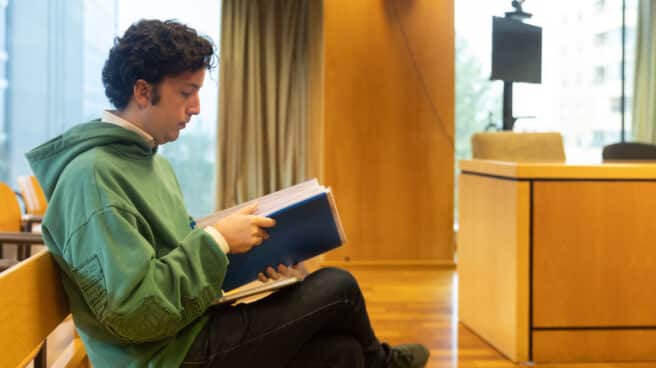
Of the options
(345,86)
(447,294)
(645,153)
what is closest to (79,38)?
(345,86)

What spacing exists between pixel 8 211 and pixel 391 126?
9.15 ft

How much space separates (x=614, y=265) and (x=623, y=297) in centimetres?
13

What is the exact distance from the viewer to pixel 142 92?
1546 mm

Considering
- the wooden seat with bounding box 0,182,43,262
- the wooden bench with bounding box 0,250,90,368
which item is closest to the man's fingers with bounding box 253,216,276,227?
the wooden bench with bounding box 0,250,90,368

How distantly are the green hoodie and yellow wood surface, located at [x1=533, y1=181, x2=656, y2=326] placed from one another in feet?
5.80

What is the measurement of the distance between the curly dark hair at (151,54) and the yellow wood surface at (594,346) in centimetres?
195

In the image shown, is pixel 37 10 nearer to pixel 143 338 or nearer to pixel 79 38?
pixel 79 38

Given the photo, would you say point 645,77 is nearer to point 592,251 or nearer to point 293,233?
point 592,251

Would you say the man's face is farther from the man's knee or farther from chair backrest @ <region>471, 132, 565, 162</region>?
chair backrest @ <region>471, 132, 565, 162</region>

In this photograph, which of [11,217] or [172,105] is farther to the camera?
[11,217]

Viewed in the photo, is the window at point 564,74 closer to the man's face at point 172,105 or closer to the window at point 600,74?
the window at point 600,74

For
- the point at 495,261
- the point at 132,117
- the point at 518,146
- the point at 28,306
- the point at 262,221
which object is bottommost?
the point at 495,261

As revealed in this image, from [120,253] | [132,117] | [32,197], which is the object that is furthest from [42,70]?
[120,253]

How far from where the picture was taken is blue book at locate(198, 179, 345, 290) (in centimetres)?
160
